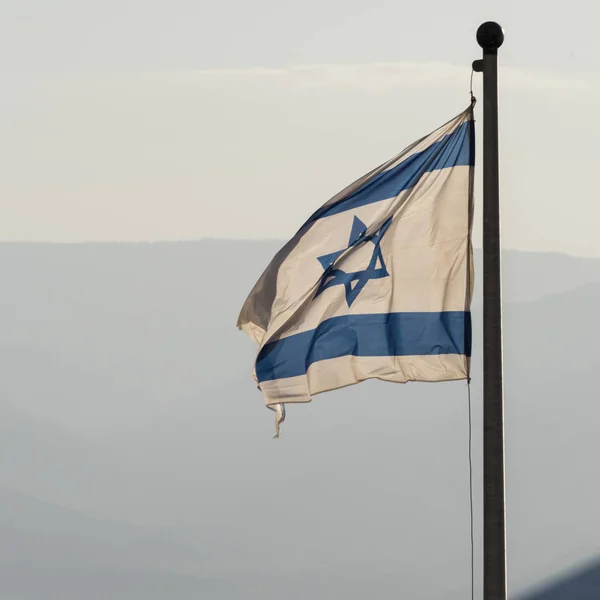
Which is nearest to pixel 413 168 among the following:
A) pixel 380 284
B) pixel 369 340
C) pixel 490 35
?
pixel 380 284

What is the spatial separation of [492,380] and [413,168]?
2.38 meters

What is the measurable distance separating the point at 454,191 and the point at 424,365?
1.39 meters

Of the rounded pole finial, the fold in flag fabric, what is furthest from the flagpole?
the fold in flag fabric

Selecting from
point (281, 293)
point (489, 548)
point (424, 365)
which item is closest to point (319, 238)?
point (281, 293)

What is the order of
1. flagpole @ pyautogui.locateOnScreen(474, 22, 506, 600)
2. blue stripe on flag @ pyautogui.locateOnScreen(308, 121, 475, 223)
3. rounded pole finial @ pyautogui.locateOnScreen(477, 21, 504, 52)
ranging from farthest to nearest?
blue stripe on flag @ pyautogui.locateOnScreen(308, 121, 475, 223) → rounded pole finial @ pyautogui.locateOnScreen(477, 21, 504, 52) → flagpole @ pyautogui.locateOnScreen(474, 22, 506, 600)

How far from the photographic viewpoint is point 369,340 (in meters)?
Answer: 12.6

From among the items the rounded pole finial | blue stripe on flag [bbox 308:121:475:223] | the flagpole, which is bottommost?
the flagpole

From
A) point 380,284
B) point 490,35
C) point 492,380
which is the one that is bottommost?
point 492,380

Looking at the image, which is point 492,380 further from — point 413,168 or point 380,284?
point 413,168

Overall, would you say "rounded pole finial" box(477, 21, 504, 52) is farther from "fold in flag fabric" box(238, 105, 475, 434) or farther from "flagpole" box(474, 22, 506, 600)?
"fold in flag fabric" box(238, 105, 475, 434)

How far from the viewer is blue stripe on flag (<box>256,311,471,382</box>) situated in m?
12.3

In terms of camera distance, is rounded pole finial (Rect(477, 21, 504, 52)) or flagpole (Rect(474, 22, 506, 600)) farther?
rounded pole finial (Rect(477, 21, 504, 52))

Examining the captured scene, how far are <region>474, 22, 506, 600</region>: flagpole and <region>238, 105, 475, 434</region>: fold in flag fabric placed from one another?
1236 mm

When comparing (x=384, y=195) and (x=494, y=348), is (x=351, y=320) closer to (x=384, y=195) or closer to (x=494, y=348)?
(x=384, y=195)
